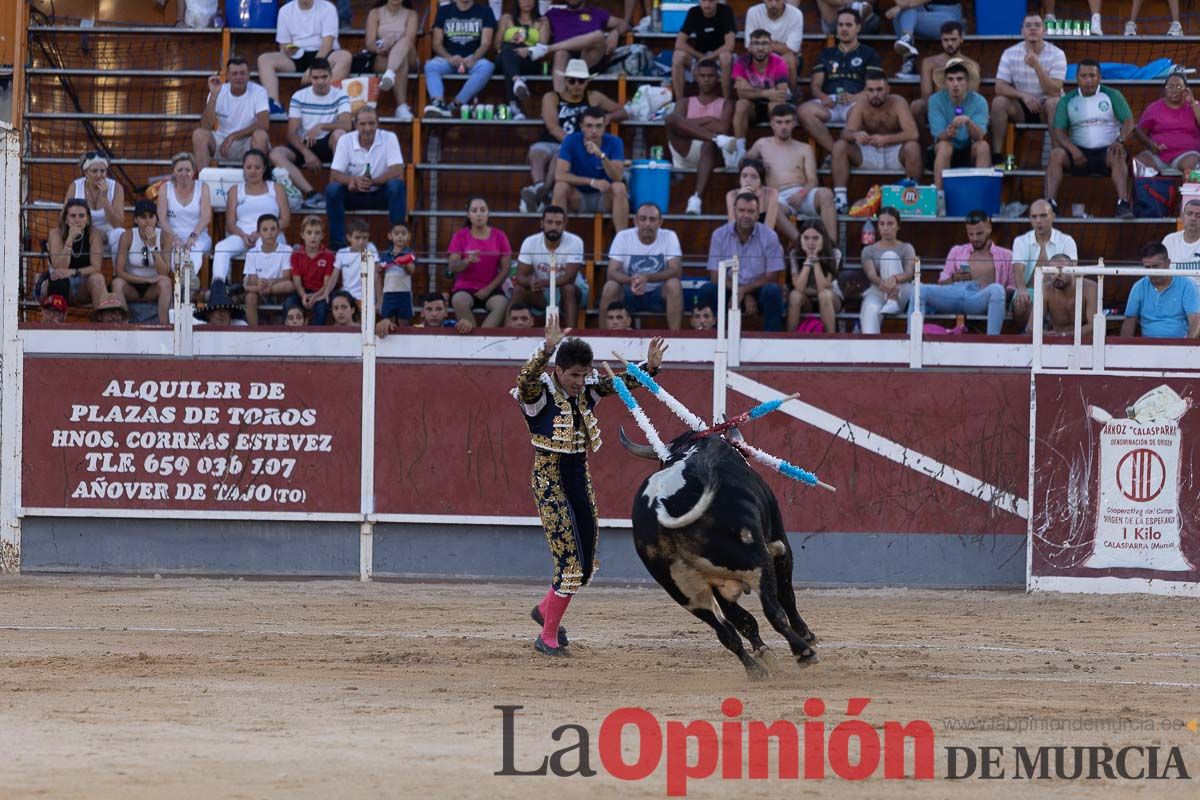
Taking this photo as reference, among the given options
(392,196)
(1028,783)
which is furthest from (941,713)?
(392,196)

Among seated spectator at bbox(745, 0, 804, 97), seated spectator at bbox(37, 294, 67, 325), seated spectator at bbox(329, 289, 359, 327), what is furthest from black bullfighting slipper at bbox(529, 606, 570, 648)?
A: seated spectator at bbox(745, 0, 804, 97)

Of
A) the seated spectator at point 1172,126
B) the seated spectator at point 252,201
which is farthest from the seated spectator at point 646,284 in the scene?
the seated spectator at point 1172,126

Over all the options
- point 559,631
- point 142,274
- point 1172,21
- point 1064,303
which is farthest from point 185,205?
point 1172,21

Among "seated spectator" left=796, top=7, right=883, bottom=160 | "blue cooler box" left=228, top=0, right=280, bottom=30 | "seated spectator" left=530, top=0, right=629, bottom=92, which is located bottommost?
"seated spectator" left=796, top=7, right=883, bottom=160

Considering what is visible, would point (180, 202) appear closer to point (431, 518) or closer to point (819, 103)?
point (431, 518)

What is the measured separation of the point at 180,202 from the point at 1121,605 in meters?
8.43

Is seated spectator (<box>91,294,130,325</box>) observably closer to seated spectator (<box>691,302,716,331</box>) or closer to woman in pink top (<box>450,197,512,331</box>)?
woman in pink top (<box>450,197,512,331</box>)

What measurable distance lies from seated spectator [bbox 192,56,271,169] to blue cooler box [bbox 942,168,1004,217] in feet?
20.3

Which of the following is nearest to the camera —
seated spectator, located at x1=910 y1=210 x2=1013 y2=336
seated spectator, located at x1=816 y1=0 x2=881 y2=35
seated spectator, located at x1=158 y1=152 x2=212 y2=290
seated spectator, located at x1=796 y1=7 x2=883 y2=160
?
seated spectator, located at x1=910 y1=210 x2=1013 y2=336

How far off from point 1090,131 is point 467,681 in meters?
9.25

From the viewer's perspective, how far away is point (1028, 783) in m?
5.99

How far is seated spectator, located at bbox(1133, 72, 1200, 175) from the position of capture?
14.9m

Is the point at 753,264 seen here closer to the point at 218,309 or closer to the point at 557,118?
the point at 557,118

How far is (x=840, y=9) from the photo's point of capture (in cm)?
1639
